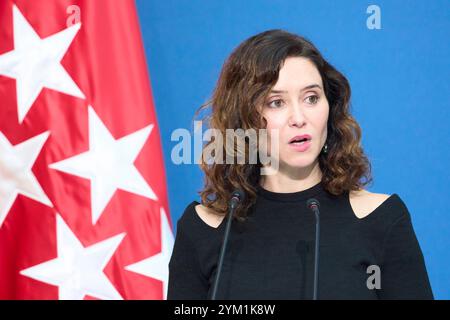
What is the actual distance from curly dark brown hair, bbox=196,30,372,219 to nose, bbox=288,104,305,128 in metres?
0.07

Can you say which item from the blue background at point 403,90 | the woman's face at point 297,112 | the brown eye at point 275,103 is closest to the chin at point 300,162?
the woman's face at point 297,112

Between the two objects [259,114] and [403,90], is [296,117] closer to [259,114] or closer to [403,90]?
[259,114]

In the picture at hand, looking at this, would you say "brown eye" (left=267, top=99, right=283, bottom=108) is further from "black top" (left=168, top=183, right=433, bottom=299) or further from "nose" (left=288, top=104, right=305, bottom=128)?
"black top" (left=168, top=183, right=433, bottom=299)

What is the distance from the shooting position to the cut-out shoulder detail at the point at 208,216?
135cm

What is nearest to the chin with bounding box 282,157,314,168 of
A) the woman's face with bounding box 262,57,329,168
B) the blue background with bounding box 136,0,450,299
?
the woman's face with bounding box 262,57,329,168

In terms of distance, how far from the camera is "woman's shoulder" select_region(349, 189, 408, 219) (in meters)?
1.24

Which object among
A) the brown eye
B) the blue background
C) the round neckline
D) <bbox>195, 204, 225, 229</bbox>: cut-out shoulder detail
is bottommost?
<bbox>195, 204, 225, 229</bbox>: cut-out shoulder detail

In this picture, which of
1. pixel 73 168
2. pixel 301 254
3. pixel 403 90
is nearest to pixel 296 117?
pixel 301 254

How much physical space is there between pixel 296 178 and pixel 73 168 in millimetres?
726

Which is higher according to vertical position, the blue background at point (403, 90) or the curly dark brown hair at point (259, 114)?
the blue background at point (403, 90)

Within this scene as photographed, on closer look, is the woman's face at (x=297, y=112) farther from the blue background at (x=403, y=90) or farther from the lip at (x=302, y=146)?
the blue background at (x=403, y=90)

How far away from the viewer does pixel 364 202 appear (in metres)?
1.28
